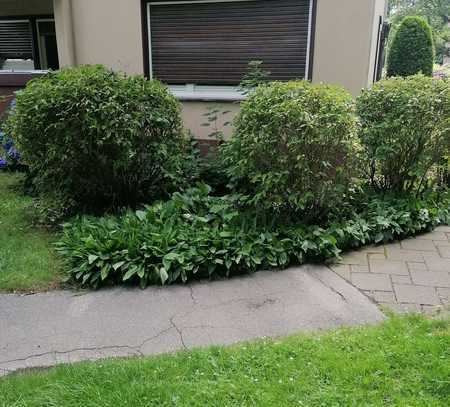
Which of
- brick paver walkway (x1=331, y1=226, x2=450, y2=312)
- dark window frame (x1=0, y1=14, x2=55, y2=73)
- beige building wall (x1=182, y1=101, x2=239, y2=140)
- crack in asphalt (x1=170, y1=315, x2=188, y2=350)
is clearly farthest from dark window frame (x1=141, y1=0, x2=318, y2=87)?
crack in asphalt (x1=170, y1=315, x2=188, y2=350)

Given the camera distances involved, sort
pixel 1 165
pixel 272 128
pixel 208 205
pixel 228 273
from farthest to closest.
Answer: pixel 1 165 < pixel 208 205 < pixel 272 128 < pixel 228 273

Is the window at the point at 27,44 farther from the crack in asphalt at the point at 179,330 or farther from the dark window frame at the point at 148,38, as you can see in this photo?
the crack in asphalt at the point at 179,330

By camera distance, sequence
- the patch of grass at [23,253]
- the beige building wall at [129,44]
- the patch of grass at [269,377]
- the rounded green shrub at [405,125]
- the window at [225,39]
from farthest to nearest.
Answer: the window at [225,39] → the beige building wall at [129,44] → the rounded green shrub at [405,125] → the patch of grass at [23,253] → the patch of grass at [269,377]

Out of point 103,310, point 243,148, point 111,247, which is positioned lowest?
point 103,310

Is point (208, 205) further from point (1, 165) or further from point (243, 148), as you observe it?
point (1, 165)

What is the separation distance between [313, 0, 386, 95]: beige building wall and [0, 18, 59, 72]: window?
6373 mm

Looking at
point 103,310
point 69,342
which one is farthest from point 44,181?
point 69,342

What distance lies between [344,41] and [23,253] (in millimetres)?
4507

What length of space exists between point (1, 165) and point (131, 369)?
5867 millimetres

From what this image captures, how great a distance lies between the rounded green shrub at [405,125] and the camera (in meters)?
4.57

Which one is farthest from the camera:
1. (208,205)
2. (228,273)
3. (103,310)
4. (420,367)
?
(208,205)

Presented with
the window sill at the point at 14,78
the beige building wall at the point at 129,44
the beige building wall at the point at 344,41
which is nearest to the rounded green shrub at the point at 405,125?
the beige building wall at the point at 344,41

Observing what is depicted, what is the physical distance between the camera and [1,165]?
7316 mm

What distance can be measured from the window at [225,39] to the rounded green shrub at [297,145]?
7.31ft
